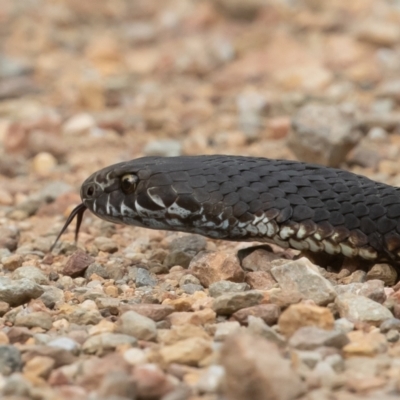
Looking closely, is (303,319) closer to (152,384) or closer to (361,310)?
(361,310)

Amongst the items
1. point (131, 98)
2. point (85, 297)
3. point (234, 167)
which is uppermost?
point (234, 167)

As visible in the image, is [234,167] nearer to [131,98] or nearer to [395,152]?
[395,152]

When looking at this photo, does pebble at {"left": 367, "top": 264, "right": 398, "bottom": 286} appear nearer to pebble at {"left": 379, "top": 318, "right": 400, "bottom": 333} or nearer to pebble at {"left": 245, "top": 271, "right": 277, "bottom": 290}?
pebble at {"left": 245, "top": 271, "right": 277, "bottom": 290}

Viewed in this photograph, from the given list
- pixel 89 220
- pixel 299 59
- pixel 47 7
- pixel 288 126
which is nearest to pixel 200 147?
pixel 288 126

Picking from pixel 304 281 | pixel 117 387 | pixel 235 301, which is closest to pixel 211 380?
pixel 117 387

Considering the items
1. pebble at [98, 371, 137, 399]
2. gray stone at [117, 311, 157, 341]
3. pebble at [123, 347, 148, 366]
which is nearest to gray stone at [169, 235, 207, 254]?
gray stone at [117, 311, 157, 341]

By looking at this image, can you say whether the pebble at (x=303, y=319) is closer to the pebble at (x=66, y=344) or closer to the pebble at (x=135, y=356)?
the pebble at (x=135, y=356)
